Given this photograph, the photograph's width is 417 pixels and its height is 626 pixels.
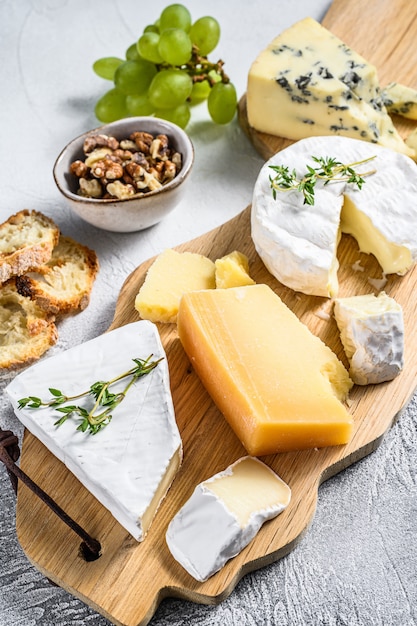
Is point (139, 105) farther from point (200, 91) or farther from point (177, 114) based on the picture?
point (200, 91)

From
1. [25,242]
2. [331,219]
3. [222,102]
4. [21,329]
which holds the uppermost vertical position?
[331,219]

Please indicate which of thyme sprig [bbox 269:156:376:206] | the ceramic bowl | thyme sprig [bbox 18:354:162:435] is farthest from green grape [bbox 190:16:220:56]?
thyme sprig [bbox 18:354:162:435]

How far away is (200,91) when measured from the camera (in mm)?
2818

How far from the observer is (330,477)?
195 cm

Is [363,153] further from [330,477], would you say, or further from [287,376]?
[330,477]

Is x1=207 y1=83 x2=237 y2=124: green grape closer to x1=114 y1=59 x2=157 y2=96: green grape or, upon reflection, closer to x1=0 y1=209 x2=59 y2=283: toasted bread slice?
x1=114 y1=59 x2=157 y2=96: green grape

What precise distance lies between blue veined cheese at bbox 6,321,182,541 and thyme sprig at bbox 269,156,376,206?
566mm

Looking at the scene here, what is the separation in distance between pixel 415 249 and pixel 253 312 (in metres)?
0.51

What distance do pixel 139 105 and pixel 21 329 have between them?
0.94m

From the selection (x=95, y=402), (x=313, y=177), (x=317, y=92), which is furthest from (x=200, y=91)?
(x=95, y=402)

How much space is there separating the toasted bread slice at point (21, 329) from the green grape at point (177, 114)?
848 millimetres

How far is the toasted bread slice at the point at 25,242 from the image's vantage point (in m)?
2.21

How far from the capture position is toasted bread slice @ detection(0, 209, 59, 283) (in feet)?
7.25

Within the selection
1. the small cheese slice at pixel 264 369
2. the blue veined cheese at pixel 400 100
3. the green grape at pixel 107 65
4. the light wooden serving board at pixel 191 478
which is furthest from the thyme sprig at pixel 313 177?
the green grape at pixel 107 65
